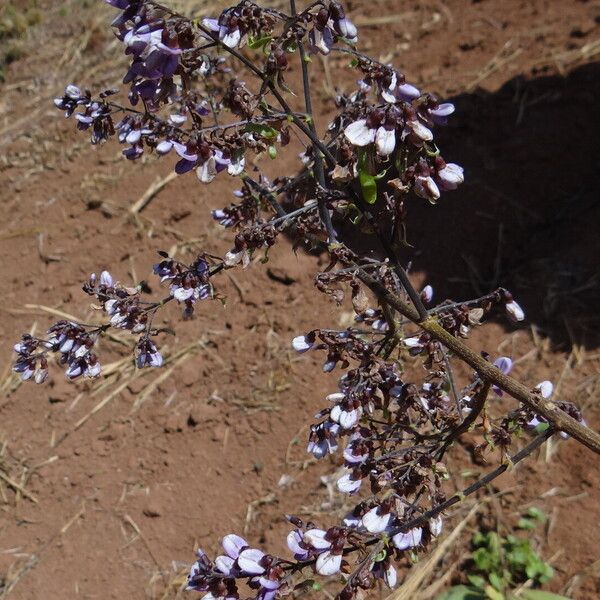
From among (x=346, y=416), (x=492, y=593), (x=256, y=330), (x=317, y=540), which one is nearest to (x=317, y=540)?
(x=317, y=540)

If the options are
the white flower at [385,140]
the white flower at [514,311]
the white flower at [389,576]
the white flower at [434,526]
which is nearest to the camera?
the white flower at [385,140]

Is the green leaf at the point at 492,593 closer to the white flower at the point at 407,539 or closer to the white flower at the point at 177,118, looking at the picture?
the white flower at the point at 407,539

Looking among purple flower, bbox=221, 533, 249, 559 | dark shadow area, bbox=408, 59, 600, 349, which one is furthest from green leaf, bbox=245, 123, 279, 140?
dark shadow area, bbox=408, 59, 600, 349

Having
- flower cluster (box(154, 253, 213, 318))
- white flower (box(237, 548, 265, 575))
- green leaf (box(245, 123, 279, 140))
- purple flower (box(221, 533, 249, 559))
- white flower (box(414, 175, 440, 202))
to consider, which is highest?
green leaf (box(245, 123, 279, 140))

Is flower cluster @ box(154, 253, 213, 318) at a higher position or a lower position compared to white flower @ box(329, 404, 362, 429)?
higher

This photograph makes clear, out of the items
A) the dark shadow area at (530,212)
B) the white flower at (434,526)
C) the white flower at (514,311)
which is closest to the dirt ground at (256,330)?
the dark shadow area at (530,212)

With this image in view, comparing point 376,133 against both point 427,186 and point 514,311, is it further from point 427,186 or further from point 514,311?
point 514,311

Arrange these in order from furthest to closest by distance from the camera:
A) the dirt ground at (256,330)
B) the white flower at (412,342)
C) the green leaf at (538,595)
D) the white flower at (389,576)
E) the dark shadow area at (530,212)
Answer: the dark shadow area at (530,212) → the dirt ground at (256,330) → the green leaf at (538,595) → the white flower at (412,342) → the white flower at (389,576)

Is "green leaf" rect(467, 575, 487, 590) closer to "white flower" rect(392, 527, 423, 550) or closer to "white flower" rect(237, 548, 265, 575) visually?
"white flower" rect(392, 527, 423, 550)
